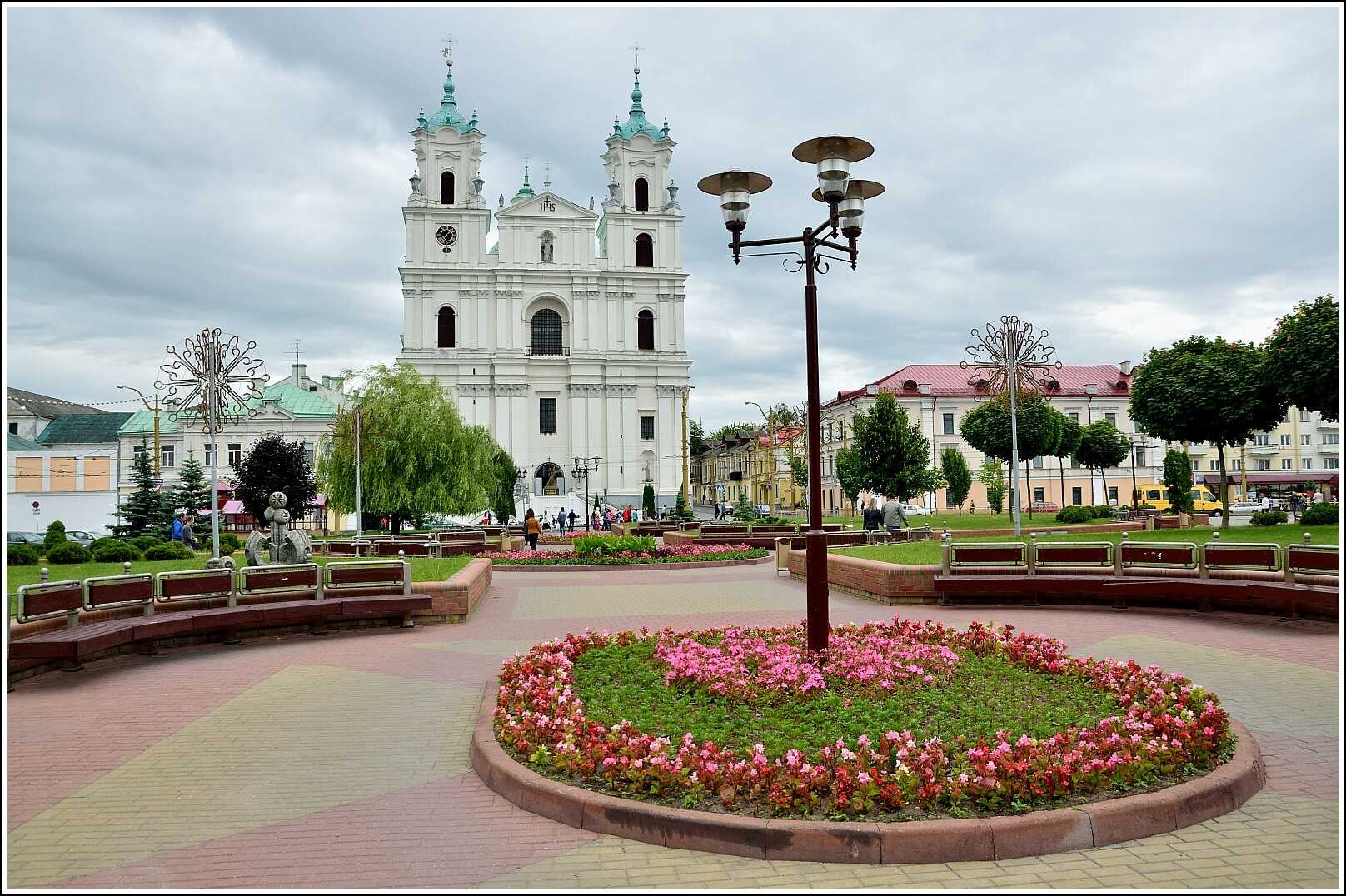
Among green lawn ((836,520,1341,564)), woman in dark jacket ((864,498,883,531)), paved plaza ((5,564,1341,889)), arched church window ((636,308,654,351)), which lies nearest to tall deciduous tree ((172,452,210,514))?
woman in dark jacket ((864,498,883,531))

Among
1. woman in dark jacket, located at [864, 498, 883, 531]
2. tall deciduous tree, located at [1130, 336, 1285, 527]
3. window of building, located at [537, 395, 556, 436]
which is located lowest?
woman in dark jacket, located at [864, 498, 883, 531]

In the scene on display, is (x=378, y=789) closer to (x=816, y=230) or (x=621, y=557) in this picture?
(x=816, y=230)

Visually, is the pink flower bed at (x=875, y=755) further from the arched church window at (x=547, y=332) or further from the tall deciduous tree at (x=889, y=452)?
the arched church window at (x=547, y=332)

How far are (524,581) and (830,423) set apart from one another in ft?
179

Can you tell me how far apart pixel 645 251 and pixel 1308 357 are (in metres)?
50.6

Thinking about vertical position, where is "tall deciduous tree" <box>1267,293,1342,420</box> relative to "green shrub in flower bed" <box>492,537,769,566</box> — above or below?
above

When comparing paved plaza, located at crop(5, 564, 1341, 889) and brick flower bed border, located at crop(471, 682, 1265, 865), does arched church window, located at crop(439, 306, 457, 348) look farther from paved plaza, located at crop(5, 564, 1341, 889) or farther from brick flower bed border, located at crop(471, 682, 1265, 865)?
brick flower bed border, located at crop(471, 682, 1265, 865)

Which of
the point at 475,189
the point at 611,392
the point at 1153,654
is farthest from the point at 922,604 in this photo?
the point at 475,189

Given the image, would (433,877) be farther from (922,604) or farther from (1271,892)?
(922,604)

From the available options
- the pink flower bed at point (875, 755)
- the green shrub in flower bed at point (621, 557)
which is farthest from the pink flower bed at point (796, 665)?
the green shrub in flower bed at point (621, 557)

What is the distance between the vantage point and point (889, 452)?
38.8 meters

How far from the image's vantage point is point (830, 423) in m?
73.8

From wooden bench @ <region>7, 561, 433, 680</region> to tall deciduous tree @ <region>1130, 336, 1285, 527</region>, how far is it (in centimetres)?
2577

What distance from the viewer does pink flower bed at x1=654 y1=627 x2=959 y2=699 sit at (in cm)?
750
